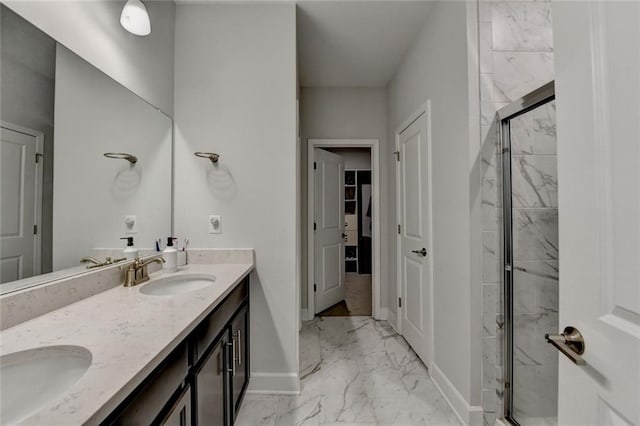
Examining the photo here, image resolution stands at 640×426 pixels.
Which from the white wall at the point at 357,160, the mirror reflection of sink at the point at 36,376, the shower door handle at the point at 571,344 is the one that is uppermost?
the white wall at the point at 357,160

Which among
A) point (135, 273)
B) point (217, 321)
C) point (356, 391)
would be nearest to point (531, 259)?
point (356, 391)

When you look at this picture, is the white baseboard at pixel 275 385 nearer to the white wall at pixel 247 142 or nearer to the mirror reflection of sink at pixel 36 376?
the white wall at pixel 247 142

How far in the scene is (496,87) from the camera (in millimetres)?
1601

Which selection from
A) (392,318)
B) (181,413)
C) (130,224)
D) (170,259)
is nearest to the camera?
(181,413)

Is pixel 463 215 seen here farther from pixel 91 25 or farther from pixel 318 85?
pixel 318 85

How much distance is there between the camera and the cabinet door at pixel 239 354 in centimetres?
154

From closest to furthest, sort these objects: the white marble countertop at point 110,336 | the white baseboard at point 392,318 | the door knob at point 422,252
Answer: the white marble countertop at point 110,336
the door knob at point 422,252
the white baseboard at point 392,318

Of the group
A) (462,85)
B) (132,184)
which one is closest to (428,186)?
(462,85)

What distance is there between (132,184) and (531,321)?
227 centimetres

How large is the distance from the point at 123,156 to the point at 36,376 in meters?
1.13

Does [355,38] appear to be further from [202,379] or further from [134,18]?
[202,379]

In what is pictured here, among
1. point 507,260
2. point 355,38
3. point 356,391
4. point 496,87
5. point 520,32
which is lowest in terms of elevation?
point 356,391

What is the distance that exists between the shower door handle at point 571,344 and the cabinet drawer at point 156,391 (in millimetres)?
1029

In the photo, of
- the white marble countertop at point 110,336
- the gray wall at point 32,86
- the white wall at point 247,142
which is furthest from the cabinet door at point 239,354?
the gray wall at point 32,86
